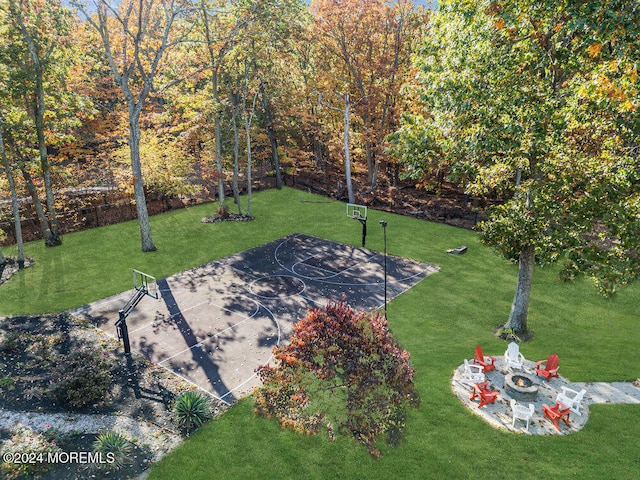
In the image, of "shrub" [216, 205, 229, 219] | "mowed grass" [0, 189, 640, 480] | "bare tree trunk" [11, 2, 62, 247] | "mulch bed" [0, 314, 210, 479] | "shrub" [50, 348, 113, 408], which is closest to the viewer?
"mowed grass" [0, 189, 640, 480]

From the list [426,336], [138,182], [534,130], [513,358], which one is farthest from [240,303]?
[534,130]

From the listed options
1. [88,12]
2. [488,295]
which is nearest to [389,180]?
[488,295]

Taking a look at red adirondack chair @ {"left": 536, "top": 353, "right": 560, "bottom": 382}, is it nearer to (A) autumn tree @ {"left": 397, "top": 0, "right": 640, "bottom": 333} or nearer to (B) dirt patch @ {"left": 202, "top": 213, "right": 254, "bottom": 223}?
(A) autumn tree @ {"left": 397, "top": 0, "right": 640, "bottom": 333}

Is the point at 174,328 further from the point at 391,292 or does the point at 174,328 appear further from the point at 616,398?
the point at 616,398

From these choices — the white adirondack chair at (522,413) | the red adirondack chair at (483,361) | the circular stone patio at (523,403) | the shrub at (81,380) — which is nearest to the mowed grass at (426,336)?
the circular stone patio at (523,403)

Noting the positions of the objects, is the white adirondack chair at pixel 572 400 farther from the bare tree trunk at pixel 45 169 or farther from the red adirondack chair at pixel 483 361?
the bare tree trunk at pixel 45 169

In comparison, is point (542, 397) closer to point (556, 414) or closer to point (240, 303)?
point (556, 414)

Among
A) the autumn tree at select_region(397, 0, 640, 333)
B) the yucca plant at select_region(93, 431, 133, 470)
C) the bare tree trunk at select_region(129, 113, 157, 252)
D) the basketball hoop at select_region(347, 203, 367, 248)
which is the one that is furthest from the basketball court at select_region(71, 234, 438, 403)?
the autumn tree at select_region(397, 0, 640, 333)
